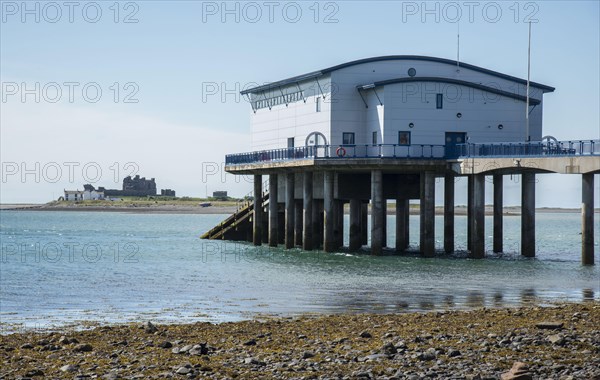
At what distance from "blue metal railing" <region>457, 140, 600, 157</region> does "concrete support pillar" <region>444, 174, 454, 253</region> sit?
465 cm

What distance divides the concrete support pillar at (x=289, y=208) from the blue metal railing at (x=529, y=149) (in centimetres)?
1299

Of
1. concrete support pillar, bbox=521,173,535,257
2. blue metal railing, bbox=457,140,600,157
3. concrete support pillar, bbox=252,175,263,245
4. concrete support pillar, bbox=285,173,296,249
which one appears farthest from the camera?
concrete support pillar, bbox=252,175,263,245

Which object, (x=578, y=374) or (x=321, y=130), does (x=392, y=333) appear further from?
(x=321, y=130)

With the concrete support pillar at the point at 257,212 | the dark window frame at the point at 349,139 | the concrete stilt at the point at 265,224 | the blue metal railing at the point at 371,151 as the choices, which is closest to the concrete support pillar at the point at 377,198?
the blue metal railing at the point at 371,151

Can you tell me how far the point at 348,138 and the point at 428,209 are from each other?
7029 mm

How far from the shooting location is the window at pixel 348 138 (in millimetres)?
57625

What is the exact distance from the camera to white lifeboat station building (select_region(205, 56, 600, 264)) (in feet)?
175

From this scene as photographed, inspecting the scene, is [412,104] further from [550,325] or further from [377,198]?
[550,325]

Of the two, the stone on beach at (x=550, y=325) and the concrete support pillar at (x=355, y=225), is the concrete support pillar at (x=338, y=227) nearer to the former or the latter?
the concrete support pillar at (x=355, y=225)

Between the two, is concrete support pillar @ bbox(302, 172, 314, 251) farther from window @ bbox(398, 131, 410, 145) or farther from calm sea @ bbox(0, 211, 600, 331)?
window @ bbox(398, 131, 410, 145)

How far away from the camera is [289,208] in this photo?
209ft

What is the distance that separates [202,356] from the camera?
66.2 feet

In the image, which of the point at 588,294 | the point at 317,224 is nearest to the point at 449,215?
the point at 317,224

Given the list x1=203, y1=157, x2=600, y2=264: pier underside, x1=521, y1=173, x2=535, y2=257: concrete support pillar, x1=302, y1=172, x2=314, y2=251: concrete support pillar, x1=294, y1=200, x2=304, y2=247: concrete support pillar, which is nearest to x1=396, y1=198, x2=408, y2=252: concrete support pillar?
x1=203, y1=157, x2=600, y2=264: pier underside
